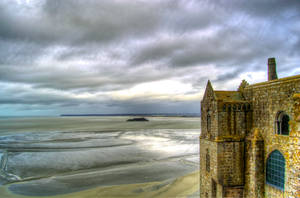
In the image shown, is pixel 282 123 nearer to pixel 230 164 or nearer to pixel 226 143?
pixel 226 143

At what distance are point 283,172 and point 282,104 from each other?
3.76 m

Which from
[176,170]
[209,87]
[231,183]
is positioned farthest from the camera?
[176,170]

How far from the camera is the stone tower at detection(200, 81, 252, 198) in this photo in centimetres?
1301

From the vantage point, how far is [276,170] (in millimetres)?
11430

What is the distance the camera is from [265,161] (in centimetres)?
1227

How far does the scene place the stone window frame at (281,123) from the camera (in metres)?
11.1

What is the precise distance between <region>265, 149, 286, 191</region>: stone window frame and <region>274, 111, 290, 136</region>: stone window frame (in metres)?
1.11

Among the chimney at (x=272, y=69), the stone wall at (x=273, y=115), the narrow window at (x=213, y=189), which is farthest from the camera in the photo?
the chimney at (x=272, y=69)

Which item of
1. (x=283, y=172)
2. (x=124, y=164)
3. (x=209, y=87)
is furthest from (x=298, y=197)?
(x=124, y=164)

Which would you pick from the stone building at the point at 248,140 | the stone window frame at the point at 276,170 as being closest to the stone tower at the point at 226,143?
the stone building at the point at 248,140

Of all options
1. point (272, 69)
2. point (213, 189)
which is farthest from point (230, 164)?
point (272, 69)

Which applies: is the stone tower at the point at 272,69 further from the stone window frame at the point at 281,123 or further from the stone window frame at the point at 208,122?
the stone window frame at the point at 208,122

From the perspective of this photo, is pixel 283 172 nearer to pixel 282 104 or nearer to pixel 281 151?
pixel 281 151

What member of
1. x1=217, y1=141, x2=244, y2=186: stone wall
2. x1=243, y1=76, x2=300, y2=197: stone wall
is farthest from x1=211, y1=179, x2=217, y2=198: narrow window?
x1=243, y1=76, x2=300, y2=197: stone wall
